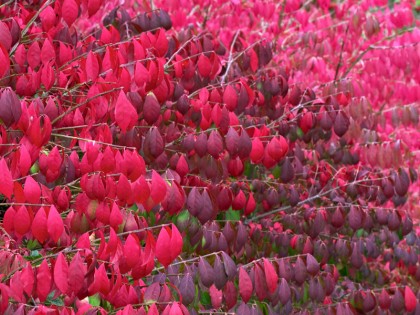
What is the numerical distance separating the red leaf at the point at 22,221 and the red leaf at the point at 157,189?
0.46 meters

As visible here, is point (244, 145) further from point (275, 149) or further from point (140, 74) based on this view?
point (140, 74)

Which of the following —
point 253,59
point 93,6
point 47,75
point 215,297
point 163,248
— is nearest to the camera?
point 163,248

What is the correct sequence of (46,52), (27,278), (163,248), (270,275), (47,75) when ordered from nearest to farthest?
(27,278) < (163,248) < (47,75) < (46,52) < (270,275)

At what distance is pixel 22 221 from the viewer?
2291 mm

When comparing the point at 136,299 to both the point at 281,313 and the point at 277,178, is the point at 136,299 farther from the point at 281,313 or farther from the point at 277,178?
the point at 277,178

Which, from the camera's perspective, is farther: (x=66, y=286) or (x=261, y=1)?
(x=261, y=1)

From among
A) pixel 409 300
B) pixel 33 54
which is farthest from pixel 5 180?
pixel 409 300

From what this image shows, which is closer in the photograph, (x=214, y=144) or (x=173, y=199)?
(x=173, y=199)

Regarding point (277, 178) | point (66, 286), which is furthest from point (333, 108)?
point (66, 286)

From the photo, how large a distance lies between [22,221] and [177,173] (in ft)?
3.44

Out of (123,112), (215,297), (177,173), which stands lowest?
(215,297)

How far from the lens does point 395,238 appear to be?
15.5ft

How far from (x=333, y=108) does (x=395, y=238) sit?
3.60 ft

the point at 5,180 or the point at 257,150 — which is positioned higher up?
the point at 5,180
